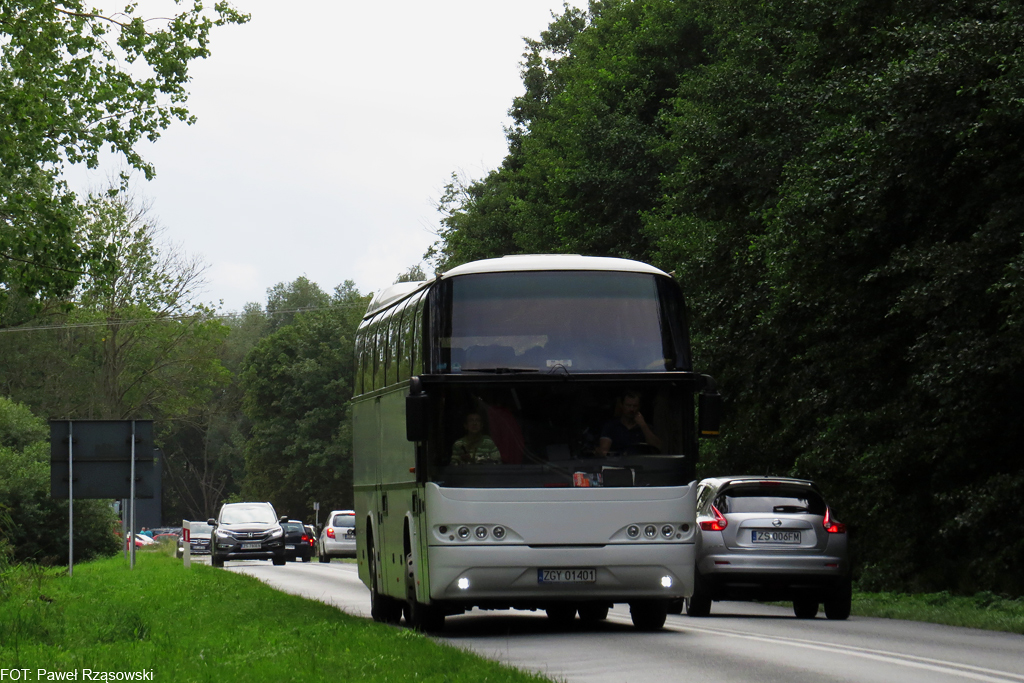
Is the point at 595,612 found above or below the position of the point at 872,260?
below

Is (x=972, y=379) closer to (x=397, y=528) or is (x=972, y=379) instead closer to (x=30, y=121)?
(x=397, y=528)

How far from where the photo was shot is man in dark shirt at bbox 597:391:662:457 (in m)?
14.4

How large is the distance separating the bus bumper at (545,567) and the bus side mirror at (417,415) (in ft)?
3.62

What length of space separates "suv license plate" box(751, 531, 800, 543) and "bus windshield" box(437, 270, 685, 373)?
436cm

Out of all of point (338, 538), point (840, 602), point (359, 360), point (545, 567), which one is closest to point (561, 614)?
point (545, 567)

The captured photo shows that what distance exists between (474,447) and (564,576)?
1.44m

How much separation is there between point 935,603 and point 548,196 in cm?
2979

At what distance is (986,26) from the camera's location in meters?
19.8

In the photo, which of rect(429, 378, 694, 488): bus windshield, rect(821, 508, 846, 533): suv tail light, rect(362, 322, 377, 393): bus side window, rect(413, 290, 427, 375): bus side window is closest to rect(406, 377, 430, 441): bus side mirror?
rect(429, 378, 694, 488): bus windshield

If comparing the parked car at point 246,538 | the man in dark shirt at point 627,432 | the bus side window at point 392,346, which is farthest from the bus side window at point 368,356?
the parked car at point 246,538

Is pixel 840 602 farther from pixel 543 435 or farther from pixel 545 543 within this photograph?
pixel 543 435

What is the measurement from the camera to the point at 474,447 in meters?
14.3

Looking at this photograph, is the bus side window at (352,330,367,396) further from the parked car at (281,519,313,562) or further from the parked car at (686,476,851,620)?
the parked car at (281,519,313,562)

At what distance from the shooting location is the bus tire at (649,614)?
15.5 m
